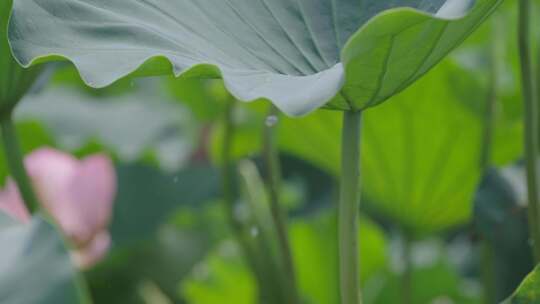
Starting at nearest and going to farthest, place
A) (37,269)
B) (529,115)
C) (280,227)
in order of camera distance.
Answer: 1. (37,269)
2. (529,115)
3. (280,227)

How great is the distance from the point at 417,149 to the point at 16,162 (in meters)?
0.41

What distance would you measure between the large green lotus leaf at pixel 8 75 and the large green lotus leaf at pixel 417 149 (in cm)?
35

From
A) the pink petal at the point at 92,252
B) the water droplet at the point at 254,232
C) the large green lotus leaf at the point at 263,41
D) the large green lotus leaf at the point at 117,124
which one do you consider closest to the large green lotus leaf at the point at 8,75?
the large green lotus leaf at the point at 263,41

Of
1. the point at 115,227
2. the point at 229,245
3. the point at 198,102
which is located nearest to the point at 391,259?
the point at 229,245

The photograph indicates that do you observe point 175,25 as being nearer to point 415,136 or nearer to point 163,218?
point 415,136

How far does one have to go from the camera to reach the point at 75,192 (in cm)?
121

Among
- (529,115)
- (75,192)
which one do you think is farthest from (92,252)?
(529,115)

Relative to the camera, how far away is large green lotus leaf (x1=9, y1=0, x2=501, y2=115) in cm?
53

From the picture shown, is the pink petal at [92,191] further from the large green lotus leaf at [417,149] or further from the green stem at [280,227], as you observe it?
the green stem at [280,227]

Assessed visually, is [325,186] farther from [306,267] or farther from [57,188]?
[57,188]

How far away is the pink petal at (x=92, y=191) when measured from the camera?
3.91 ft

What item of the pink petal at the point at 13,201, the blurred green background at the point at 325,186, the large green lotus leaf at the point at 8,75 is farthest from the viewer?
the pink petal at the point at 13,201

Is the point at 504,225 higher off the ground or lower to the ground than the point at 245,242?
higher

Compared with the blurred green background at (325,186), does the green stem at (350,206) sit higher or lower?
higher
